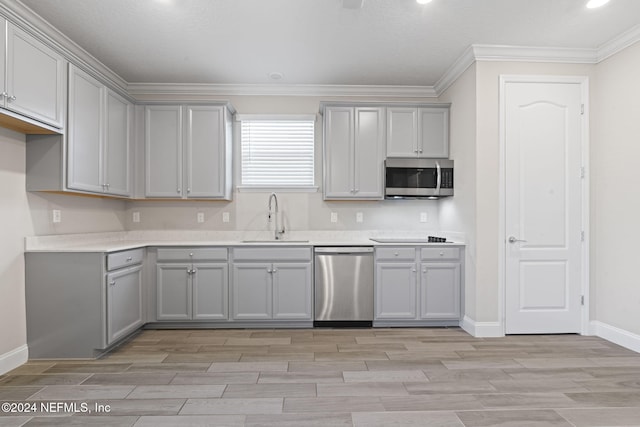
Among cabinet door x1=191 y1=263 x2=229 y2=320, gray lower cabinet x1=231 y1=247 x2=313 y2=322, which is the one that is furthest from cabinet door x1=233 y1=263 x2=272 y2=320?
cabinet door x1=191 y1=263 x2=229 y2=320

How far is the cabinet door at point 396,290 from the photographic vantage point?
3.94 m

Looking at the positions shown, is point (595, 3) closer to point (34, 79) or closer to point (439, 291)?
point (439, 291)

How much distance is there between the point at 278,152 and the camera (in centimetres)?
466

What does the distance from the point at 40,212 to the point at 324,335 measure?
2751 millimetres

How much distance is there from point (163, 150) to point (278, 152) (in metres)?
1.31

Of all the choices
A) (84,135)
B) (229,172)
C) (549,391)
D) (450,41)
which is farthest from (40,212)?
(549,391)

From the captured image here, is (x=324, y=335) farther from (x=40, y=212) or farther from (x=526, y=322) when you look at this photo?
(x=40, y=212)

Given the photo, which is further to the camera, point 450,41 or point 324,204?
point 324,204

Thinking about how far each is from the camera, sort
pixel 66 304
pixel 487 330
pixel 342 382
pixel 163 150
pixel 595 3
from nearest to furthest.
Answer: pixel 342 382 → pixel 595 3 → pixel 66 304 → pixel 487 330 → pixel 163 150

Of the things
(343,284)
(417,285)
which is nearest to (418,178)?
(417,285)

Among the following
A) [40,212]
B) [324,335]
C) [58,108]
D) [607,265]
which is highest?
[58,108]

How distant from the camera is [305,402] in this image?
2.35 metres

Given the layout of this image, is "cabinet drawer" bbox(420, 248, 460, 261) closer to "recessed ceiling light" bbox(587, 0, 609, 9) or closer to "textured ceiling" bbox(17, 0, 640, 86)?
"textured ceiling" bbox(17, 0, 640, 86)

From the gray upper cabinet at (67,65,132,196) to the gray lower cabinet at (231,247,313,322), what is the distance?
1.42 metres
